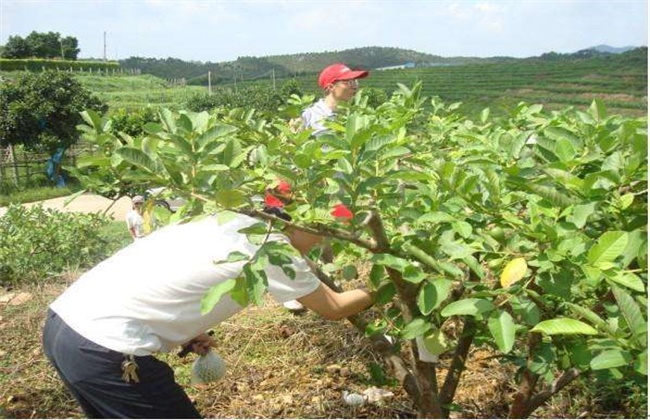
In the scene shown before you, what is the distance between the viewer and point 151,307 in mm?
1591

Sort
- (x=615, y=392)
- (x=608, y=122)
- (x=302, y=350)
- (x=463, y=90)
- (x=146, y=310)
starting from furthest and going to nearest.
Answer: (x=463, y=90), (x=302, y=350), (x=615, y=392), (x=608, y=122), (x=146, y=310)

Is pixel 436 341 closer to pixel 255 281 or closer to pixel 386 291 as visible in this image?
pixel 386 291

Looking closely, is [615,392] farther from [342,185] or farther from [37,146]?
[37,146]

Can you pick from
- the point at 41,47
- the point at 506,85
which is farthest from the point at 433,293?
the point at 41,47

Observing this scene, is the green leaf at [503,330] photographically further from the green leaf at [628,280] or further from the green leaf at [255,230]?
the green leaf at [255,230]

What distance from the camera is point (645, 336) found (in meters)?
1.10

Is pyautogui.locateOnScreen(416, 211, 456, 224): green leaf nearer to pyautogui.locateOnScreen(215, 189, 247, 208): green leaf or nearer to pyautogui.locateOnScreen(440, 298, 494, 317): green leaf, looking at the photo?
pyautogui.locateOnScreen(440, 298, 494, 317): green leaf

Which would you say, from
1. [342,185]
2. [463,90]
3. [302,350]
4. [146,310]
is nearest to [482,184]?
[342,185]

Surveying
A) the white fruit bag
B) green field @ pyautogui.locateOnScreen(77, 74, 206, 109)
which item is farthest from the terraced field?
the white fruit bag

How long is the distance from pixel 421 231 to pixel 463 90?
38.4 meters

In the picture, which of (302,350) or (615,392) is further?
(302,350)

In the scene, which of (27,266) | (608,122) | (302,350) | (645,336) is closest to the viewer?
(645,336)

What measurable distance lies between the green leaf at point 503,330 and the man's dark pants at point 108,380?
2.88ft

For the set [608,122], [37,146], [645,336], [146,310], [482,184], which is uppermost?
[608,122]
